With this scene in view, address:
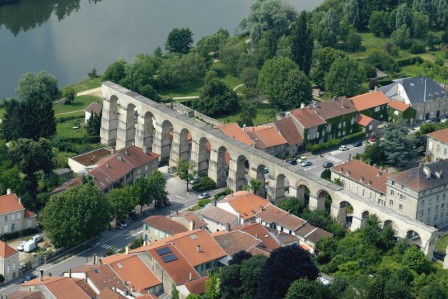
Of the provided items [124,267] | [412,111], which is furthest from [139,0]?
[124,267]

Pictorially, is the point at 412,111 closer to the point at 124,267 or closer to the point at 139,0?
the point at 124,267

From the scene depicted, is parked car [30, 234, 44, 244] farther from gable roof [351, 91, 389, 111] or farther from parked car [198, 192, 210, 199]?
gable roof [351, 91, 389, 111]

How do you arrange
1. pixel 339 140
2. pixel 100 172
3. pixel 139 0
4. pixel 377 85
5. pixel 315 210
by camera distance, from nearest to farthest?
1. pixel 315 210
2. pixel 100 172
3. pixel 339 140
4. pixel 377 85
5. pixel 139 0

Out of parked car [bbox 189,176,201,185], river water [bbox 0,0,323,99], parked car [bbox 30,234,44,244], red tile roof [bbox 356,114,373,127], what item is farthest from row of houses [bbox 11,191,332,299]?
river water [bbox 0,0,323,99]

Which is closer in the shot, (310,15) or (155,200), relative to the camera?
(155,200)

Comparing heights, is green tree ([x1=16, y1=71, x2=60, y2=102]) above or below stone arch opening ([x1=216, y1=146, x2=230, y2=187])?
above

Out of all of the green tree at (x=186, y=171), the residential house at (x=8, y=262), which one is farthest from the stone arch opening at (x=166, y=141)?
the residential house at (x=8, y=262)
